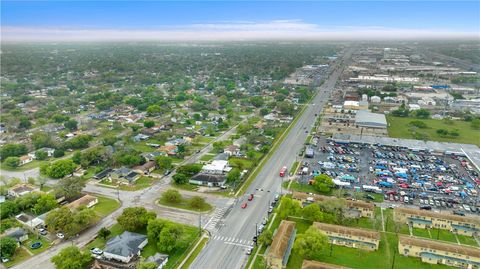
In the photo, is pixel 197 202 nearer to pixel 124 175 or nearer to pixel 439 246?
pixel 124 175

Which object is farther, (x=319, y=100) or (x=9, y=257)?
(x=319, y=100)

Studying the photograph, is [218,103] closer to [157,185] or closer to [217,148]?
[217,148]

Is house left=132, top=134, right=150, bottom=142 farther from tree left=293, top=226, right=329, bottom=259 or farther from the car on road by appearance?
tree left=293, top=226, right=329, bottom=259

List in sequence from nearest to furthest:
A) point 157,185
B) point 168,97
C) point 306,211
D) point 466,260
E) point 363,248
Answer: point 466,260 < point 363,248 < point 306,211 < point 157,185 < point 168,97

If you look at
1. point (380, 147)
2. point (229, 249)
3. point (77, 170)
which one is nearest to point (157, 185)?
point (77, 170)

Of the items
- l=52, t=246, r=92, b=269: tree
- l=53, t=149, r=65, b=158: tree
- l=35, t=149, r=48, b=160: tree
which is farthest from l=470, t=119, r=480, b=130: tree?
l=35, t=149, r=48, b=160: tree

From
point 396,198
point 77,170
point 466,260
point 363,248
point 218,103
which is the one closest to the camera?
point 466,260
